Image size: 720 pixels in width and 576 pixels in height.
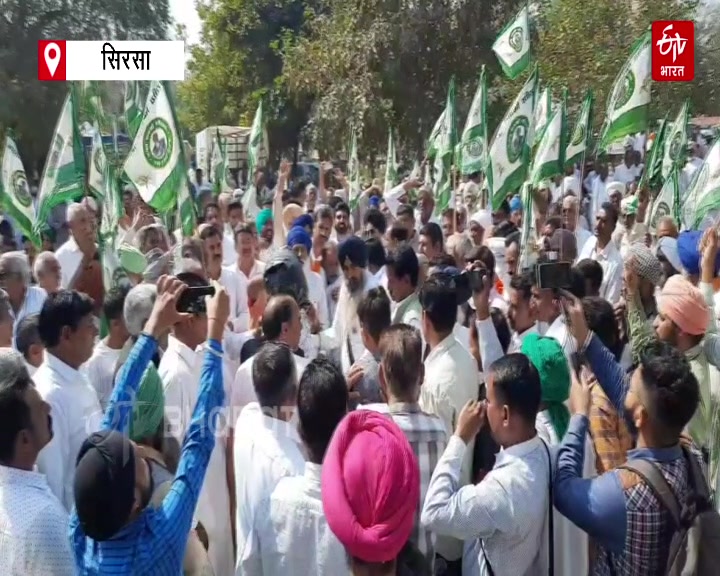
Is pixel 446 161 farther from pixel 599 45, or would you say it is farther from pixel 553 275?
pixel 599 45

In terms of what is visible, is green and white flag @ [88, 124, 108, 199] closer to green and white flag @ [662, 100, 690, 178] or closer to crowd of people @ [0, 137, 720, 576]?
crowd of people @ [0, 137, 720, 576]

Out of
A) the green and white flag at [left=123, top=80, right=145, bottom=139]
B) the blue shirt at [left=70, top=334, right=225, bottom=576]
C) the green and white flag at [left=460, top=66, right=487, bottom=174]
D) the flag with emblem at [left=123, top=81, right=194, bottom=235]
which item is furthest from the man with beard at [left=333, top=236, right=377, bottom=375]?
the green and white flag at [left=460, top=66, right=487, bottom=174]

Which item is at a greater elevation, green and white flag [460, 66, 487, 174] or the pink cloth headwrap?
green and white flag [460, 66, 487, 174]

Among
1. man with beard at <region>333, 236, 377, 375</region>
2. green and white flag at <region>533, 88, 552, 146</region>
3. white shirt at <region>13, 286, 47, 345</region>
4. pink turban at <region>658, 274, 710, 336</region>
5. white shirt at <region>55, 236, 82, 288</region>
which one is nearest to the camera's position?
pink turban at <region>658, 274, 710, 336</region>

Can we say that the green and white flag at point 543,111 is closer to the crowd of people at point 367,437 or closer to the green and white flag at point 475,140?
the green and white flag at point 475,140

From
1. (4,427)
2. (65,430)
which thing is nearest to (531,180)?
(65,430)

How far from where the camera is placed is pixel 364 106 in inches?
818

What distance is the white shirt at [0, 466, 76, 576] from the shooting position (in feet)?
8.23

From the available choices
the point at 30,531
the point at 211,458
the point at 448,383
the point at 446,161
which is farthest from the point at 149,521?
the point at 446,161

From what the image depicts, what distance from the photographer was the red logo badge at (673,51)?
16.2 metres

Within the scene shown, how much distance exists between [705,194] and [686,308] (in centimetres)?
291

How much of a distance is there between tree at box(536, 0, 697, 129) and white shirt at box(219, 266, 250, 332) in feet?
61.4

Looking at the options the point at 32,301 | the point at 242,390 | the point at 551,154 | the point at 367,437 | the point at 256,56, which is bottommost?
the point at 242,390

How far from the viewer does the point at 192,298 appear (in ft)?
10.1
